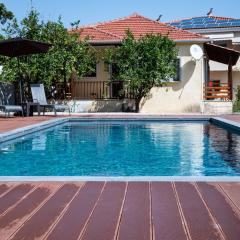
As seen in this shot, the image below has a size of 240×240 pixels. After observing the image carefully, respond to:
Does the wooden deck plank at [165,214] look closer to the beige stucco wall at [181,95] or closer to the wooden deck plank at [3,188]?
the wooden deck plank at [3,188]

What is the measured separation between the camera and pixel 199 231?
9.93ft

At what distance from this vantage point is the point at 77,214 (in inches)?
138

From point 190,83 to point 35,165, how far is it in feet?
49.1

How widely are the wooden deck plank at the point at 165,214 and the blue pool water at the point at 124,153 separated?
2.55m

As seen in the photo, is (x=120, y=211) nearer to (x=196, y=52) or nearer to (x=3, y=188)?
(x=3, y=188)

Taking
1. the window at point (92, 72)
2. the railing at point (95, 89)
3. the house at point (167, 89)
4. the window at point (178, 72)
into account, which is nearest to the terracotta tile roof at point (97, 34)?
the house at point (167, 89)

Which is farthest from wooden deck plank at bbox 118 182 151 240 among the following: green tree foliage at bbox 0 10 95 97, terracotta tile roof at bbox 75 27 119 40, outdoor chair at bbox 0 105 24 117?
terracotta tile roof at bbox 75 27 119 40

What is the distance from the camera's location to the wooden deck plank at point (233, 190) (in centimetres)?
391

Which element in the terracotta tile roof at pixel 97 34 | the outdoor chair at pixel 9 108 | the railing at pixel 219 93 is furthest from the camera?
the terracotta tile roof at pixel 97 34

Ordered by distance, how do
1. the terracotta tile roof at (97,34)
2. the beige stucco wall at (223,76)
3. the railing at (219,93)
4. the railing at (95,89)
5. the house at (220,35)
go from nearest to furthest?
the railing at (219,93)
the terracotta tile roof at (97,34)
the railing at (95,89)
the house at (220,35)
the beige stucco wall at (223,76)

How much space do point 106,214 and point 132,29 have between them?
2140 centimetres

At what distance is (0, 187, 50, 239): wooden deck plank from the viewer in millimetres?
3105

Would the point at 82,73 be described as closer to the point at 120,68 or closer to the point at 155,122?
the point at 120,68

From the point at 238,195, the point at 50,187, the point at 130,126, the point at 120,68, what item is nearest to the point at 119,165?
the point at 50,187
